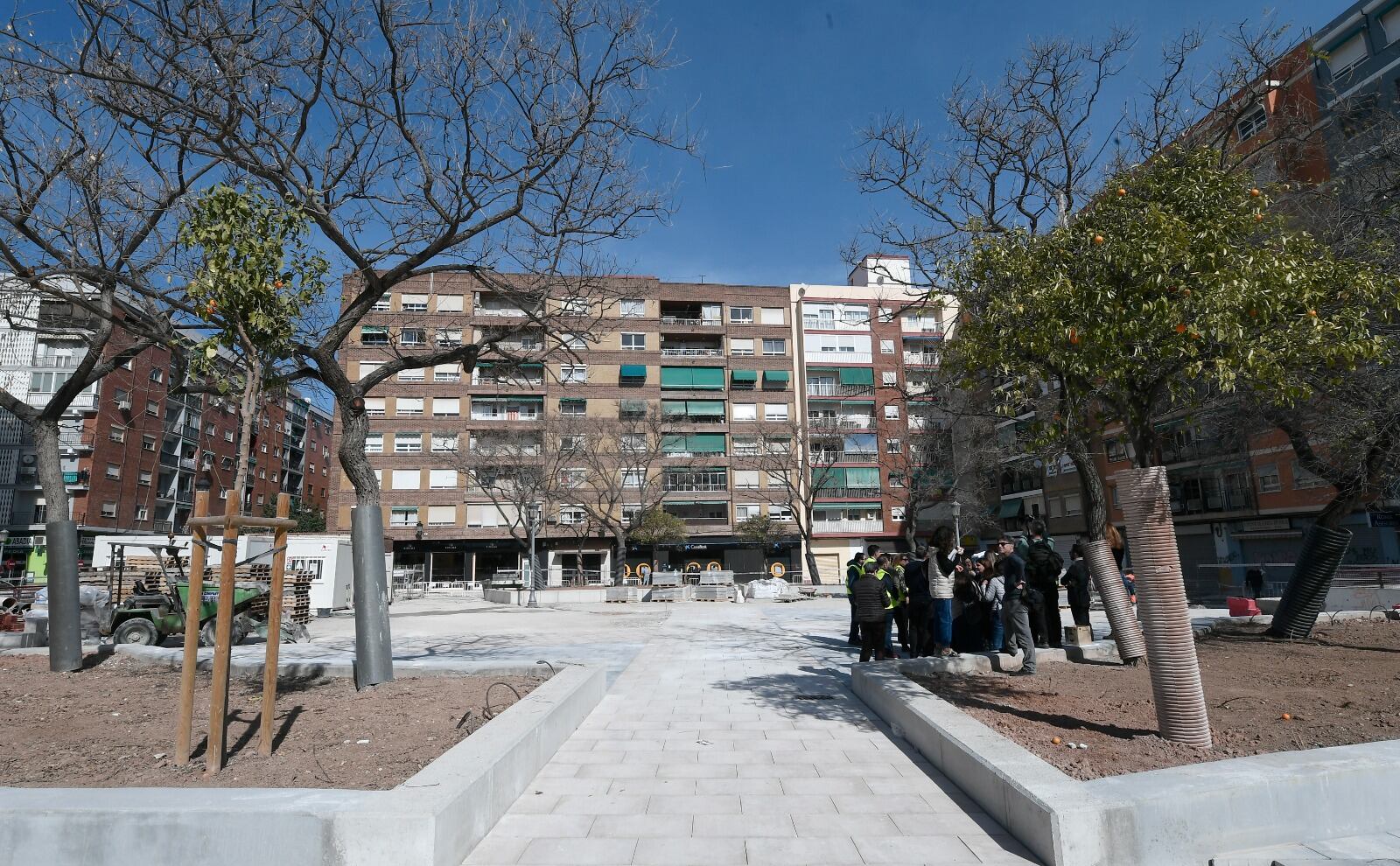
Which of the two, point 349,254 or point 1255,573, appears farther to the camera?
point 1255,573

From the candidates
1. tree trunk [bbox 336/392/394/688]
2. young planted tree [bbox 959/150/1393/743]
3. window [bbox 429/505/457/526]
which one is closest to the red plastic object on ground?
young planted tree [bbox 959/150/1393/743]

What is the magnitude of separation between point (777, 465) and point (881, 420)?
374 inches

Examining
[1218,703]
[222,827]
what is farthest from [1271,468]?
[222,827]

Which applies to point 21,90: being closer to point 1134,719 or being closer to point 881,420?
point 1134,719

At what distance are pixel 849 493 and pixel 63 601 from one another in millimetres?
44158

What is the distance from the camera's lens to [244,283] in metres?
5.61

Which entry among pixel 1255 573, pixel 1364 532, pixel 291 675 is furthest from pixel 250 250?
pixel 1364 532

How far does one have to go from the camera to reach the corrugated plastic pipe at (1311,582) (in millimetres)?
9688

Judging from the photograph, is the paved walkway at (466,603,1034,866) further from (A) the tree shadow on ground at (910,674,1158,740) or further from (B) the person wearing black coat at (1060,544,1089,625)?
(B) the person wearing black coat at (1060,544,1089,625)

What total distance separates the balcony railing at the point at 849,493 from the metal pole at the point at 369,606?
4295cm

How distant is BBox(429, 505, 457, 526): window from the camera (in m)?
46.8

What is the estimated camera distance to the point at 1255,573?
21.8m

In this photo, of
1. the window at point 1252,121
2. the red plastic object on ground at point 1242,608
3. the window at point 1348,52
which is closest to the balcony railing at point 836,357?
the window at point 1348,52

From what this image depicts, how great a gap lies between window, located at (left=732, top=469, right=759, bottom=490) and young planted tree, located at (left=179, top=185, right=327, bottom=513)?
43.7 meters
